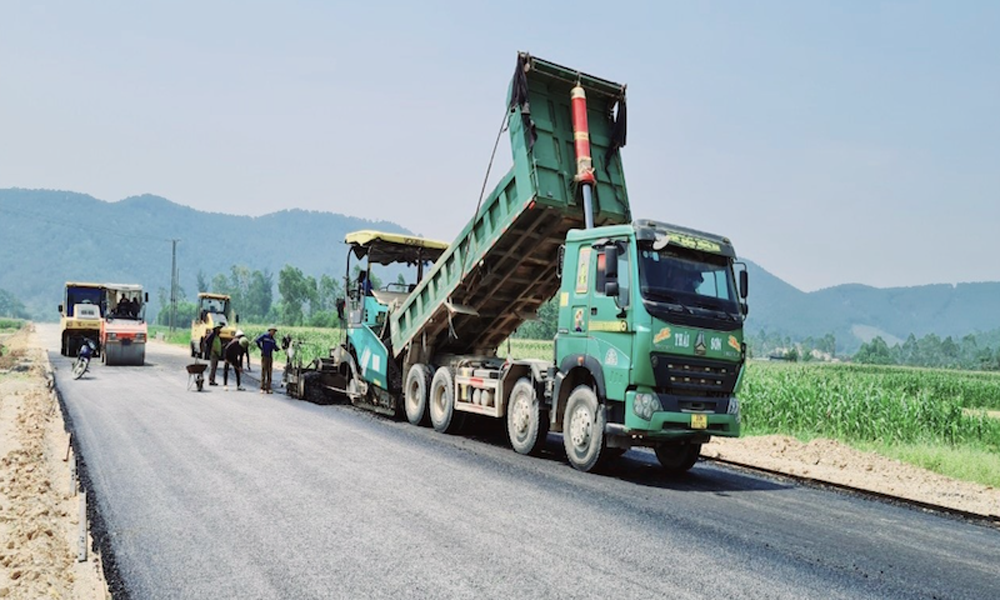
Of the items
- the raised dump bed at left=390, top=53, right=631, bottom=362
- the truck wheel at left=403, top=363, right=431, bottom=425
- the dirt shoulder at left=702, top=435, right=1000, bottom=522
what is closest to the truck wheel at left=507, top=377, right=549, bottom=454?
the raised dump bed at left=390, top=53, right=631, bottom=362

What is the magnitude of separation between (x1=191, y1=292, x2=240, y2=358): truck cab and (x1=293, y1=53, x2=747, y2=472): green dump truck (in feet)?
66.5

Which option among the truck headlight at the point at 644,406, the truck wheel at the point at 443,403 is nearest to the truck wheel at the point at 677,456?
the truck headlight at the point at 644,406

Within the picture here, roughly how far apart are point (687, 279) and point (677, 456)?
2592 mm

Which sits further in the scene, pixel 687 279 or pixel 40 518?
pixel 687 279

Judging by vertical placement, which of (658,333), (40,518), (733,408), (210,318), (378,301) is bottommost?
(40,518)

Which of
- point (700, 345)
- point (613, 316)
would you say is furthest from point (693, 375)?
point (613, 316)

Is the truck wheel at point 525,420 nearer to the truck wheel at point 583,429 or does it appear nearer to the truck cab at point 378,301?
the truck wheel at point 583,429

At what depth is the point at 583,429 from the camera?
32.5ft

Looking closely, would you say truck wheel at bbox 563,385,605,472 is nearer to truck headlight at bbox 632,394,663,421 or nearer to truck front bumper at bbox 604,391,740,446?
truck front bumper at bbox 604,391,740,446

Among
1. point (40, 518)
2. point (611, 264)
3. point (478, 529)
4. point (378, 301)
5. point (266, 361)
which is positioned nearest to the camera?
point (478, 529)

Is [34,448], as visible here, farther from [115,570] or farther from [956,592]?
[956,592]

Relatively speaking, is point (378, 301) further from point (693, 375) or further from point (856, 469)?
point (856, 469)

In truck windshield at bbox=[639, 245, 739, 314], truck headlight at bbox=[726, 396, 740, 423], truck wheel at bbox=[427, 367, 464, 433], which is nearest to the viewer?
truck windshield at bbox=[639, 245, 739, 314]

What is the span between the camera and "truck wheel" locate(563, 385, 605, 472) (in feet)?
31.5
